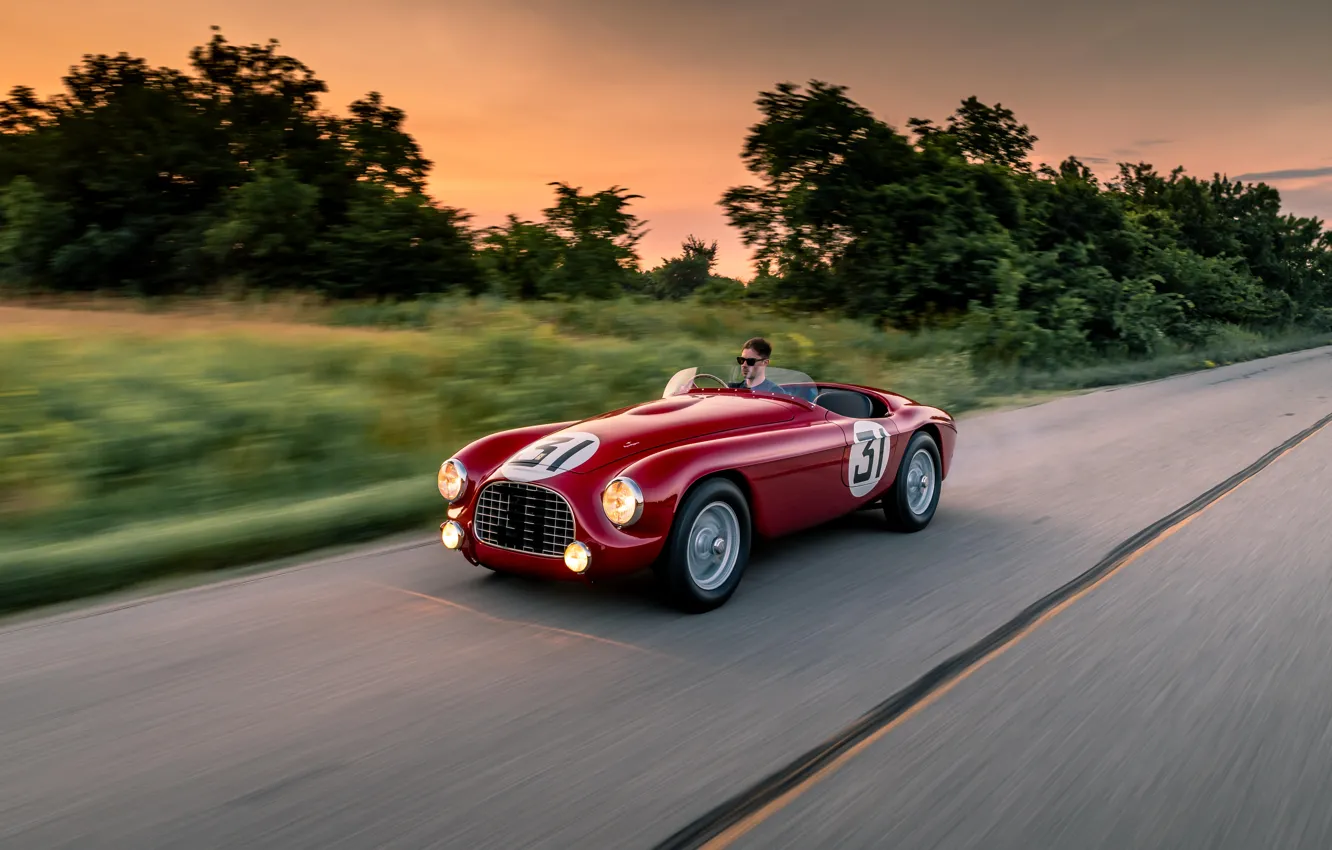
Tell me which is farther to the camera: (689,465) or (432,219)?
(432,219)

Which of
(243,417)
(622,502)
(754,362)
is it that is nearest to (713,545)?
(622,502)

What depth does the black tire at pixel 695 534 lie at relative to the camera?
188 inches

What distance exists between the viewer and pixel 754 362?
6527 mm

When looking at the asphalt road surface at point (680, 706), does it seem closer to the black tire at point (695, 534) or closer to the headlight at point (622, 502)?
the black tire at point (695, 534)

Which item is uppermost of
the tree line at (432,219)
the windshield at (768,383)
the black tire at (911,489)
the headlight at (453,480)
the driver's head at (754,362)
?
the tree line at (432,219)

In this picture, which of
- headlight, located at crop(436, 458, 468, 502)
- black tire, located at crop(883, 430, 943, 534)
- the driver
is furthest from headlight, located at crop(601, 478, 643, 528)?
black tire, located at crop(883, 430, 943, 534)

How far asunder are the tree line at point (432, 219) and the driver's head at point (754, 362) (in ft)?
57.7

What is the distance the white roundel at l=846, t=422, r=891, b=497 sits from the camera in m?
6.08

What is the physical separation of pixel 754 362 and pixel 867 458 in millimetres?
966

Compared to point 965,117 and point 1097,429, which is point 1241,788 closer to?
point 1097,429

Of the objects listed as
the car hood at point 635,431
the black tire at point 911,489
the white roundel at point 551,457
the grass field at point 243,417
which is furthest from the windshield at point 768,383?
the grass field at point 243,417

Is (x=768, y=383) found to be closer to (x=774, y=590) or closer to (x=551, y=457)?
(x=774, y=590)

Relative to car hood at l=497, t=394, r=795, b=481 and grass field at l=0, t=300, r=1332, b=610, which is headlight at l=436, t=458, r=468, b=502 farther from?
grass field at l=0, t=300, r=1332, b=610

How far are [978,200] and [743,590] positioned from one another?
23591 mm
